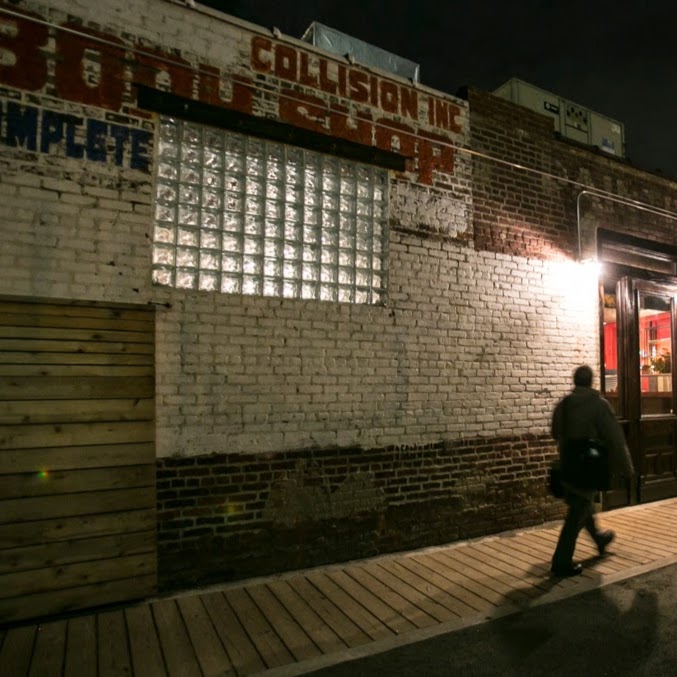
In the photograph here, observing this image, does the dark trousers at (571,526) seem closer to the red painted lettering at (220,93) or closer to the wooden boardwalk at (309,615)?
the wooden boardwalk at (309,615)

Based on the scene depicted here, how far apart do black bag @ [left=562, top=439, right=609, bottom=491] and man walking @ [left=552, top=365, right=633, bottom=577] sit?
0.06 metres

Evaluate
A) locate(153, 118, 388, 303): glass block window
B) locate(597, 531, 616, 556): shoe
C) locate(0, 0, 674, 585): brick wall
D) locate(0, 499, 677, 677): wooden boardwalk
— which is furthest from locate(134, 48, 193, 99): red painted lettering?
locate(597, 531, 616, 556): shoe

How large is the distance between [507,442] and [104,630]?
14.3 feet

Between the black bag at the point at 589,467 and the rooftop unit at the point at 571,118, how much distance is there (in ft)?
14.3

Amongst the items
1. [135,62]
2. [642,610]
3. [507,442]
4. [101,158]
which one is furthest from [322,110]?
[642,610]

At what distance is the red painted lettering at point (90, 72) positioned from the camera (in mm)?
4172

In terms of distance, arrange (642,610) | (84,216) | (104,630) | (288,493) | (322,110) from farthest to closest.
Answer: (322,110) → (288,493) → (84,216) → (642,610) → (104,630)

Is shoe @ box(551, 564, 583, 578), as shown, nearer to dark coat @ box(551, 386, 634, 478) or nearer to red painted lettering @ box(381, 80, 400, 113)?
dark coat @ box(551, 386, 634, 478)

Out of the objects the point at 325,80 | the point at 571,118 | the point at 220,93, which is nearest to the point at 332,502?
the point at 220,93

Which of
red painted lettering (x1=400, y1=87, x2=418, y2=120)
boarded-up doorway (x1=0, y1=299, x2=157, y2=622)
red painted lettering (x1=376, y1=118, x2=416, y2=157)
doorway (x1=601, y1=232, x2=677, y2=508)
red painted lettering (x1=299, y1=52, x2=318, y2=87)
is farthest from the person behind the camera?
doorway (x1=601, y1=232, x2=677, y2=508)

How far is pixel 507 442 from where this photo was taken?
605 cm

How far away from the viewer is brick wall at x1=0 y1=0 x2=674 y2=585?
13.9ft

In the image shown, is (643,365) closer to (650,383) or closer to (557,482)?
(650,383)

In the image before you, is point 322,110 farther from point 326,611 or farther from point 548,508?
point 548,508
